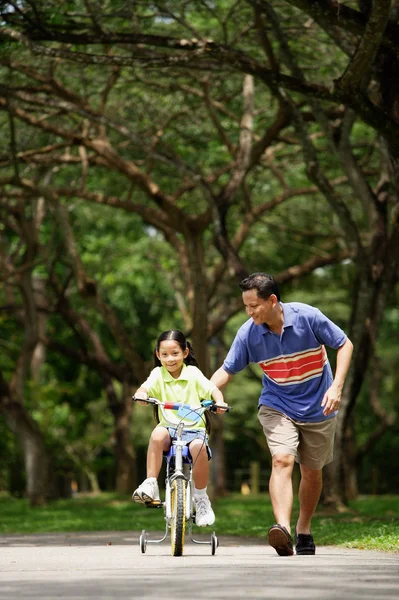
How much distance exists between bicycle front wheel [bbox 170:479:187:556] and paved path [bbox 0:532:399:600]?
12 cm

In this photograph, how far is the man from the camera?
8.29 meters

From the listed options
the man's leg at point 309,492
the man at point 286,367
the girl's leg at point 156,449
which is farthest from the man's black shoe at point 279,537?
the girl's leg at point 156,449

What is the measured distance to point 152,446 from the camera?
848cm

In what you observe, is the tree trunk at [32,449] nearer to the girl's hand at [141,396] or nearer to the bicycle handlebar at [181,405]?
the bicycle handlebar at [181,405]

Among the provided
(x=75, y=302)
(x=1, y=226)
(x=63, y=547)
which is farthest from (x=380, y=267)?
(x=75, y=302)

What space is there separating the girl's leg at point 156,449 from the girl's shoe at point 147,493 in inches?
3.0

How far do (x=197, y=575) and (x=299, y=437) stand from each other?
8.33 ft

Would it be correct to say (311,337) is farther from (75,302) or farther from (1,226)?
(75,302)

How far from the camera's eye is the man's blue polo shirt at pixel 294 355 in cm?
837

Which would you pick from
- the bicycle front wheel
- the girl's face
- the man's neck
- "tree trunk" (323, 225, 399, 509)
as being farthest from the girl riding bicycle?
"tree trunk" (323, 225, 399, 509)

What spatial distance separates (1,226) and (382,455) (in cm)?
2029

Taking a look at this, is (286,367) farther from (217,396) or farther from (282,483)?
(282,483)

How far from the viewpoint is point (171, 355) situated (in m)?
8.76

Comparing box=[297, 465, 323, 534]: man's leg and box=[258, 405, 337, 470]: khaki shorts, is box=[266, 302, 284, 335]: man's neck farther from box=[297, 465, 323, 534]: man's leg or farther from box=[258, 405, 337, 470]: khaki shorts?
box=[297, 465, 323, 534]: man's leg
